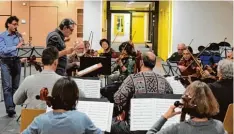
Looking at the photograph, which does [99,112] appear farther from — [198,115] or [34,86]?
[198,115]

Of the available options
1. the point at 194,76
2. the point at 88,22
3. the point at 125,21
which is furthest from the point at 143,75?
the point at 125,21

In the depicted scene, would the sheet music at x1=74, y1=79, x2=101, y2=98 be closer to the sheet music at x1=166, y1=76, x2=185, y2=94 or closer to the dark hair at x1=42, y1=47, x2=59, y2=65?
the dark hair at x1=42, y1=47, x2=59, y2=65

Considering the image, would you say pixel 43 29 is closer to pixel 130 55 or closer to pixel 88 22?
pixel 88 22

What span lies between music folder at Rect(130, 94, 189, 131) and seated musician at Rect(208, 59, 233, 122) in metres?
0.52

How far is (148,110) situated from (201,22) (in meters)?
8.53

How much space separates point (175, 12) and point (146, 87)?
7847 mm

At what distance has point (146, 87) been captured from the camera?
2.96 metres

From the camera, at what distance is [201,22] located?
34.6ft

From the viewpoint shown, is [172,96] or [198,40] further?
[198,40]

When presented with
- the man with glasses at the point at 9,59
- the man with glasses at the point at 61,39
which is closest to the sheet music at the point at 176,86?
the man with glasses at the point at 61,39

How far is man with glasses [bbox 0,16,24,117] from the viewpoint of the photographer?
490 cm

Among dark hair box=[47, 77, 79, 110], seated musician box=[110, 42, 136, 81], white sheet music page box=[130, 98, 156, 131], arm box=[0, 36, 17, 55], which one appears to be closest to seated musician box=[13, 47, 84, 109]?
white sheet music page box=[130, 98, 156, 131]

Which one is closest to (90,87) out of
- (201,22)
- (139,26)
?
(201,22)

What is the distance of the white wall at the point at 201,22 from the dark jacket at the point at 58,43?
262 inches
